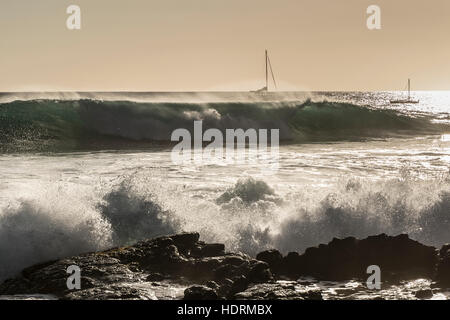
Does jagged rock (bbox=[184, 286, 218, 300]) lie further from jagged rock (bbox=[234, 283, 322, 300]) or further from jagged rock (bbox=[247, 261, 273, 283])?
jagged rock (bbox=[247, 261, 273, 283])

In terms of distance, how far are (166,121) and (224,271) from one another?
90.5 feet

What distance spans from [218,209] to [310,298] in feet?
19.0

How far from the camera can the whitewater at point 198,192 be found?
35.6 feet

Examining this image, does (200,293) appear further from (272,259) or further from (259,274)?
(272,259)

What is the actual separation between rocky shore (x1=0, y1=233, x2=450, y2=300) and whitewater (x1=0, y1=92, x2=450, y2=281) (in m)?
1.79

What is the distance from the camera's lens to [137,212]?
1225 centimetres

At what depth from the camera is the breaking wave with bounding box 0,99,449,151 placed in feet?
97.9

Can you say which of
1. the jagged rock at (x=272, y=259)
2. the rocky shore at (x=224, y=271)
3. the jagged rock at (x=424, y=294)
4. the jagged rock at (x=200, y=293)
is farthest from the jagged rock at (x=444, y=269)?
the jagged rock at (x=200, y=293)

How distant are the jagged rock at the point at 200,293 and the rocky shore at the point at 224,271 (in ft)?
0.04

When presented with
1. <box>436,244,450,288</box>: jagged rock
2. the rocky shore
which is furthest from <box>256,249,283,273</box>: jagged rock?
<box>436,244,450,288</box>: jagged rock

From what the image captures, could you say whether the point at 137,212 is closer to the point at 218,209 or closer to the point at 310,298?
the point at 218,209

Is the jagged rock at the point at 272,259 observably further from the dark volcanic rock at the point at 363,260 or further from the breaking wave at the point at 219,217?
the breaking wave at the point at 219,217

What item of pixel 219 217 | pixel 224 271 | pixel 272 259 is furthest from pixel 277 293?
pixel 219 217

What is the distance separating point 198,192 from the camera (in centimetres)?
1503
